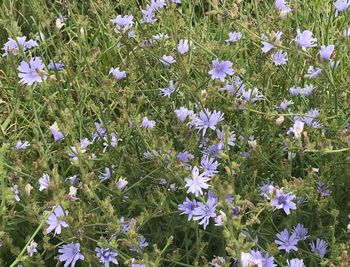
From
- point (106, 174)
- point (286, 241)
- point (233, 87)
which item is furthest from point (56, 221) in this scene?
point (233, 87)

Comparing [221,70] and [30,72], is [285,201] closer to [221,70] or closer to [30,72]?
[221,70]

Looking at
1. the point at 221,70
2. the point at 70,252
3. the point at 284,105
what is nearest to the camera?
the point at 70,252

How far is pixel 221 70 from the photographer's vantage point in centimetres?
185

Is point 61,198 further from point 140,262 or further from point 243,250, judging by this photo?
point 243,250

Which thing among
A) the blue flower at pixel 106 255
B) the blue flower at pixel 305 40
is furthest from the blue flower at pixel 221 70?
the blue flower at pixel 106 255

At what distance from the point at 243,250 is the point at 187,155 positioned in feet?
1.65

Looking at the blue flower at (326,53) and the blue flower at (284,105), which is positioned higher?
the blue flower at (326,53)

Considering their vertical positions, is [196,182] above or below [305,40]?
below

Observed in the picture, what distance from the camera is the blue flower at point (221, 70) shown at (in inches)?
72.1

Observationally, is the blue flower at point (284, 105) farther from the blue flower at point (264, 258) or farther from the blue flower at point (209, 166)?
the blue flower at point (264, 258)

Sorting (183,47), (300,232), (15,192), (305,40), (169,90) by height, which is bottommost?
(15,192)

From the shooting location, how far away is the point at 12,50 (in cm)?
196

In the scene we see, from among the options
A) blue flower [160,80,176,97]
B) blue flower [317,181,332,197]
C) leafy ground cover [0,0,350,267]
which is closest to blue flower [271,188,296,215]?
leafy ground cover [0,0,350,267]

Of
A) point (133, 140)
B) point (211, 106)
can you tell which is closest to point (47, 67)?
point (133, 140)
